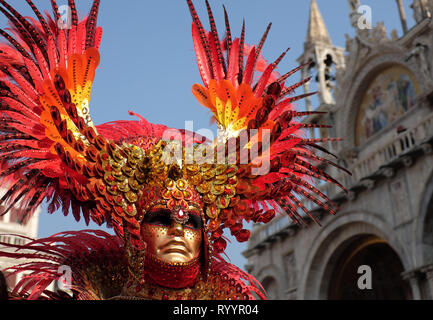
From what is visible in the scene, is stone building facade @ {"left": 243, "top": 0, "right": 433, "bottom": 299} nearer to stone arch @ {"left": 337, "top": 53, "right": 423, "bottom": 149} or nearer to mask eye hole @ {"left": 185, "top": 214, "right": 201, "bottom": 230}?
stone arch @ {"left": 337, "top": 53, "right": 423, "bottom": 149}

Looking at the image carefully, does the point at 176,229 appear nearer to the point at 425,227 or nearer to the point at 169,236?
the point at 169,236

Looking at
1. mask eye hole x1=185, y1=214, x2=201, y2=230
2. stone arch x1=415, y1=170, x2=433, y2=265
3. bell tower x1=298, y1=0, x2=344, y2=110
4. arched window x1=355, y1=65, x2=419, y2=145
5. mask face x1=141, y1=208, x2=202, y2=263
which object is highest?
bell tower x1=298, y1=0, x2=344, y2=110

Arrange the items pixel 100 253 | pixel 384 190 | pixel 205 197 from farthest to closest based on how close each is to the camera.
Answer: pixel 384 190 < pixel 100 253 < pixel 205 197

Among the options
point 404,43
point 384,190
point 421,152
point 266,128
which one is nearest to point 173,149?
point 266,128

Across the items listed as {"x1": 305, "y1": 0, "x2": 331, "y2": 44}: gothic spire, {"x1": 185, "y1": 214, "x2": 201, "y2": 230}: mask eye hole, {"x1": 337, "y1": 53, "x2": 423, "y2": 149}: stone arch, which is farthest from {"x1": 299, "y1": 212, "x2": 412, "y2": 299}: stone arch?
{"x1": 185, "y1": 214, "x2": 201, "y2": 230}: mask eye hole

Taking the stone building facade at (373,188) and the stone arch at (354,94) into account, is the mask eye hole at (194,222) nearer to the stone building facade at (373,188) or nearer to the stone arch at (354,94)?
the stone building facade at (373,188)

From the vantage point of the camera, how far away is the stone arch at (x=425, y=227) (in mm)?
11266

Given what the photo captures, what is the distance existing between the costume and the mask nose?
0.4 inches

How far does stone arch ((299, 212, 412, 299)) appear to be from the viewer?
45.0 feet

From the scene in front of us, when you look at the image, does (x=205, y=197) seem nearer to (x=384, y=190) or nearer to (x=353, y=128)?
(x=384, y=190)

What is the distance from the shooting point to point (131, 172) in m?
2.96

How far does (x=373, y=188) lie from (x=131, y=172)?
11.1 m

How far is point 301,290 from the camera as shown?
51.8 ft

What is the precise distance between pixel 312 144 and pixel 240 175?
0.61 meters
